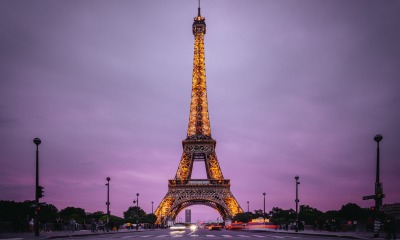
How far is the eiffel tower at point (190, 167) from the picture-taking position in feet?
277

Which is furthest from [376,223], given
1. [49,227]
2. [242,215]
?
[242,215]

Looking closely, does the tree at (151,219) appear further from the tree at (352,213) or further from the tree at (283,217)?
the tree at (352,213)

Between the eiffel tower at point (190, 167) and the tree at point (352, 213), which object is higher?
the eiffel tower at point (190, 167)

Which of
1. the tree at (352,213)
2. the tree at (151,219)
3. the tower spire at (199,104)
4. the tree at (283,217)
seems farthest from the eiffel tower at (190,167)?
the tree at (352,213)

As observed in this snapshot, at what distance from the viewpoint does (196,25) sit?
91.8 m

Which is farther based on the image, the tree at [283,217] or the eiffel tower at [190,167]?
the tree at [283,217]

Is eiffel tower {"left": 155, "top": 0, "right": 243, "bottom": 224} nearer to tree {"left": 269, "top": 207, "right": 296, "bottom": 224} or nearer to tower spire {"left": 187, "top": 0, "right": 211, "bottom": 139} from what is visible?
tower spire {"left": 187, "top": 0, "right": 211, "bottom": 139}

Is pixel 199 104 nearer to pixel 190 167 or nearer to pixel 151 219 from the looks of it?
pixel 190 167

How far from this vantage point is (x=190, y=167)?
88.4 metres

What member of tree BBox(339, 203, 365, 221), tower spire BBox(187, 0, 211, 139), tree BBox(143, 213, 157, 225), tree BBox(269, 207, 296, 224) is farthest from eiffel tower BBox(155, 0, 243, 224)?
tree BBox(339, 203, 365, 221)

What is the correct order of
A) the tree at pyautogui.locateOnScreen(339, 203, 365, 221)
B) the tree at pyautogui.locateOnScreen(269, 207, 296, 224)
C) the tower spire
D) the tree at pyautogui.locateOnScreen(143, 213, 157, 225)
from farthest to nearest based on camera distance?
the tree at pyautogui.locateOnScreen(339, 203, 365, 221)
the tree at pyautogui.locateOnScreen(269, 207, 296, 224)
the tree at pyautogui.locateOnScreen(143, 213, 157, 225)
the tower spire

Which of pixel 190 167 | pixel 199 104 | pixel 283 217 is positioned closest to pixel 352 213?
pixel 283 217

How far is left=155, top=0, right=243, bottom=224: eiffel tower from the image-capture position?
277 ft

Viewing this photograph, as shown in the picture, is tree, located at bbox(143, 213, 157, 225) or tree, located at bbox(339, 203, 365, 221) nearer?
tree, located at bbox(143, 213, 157, 225)
